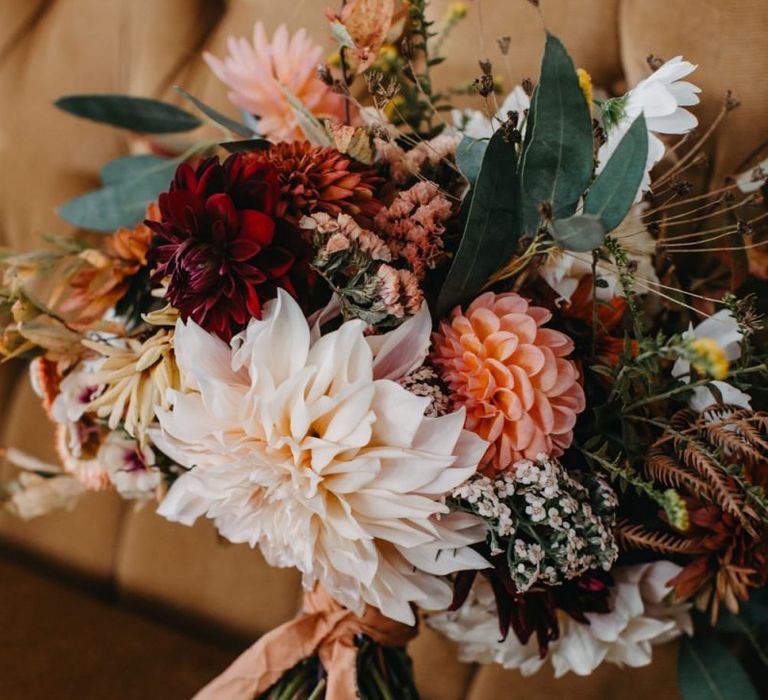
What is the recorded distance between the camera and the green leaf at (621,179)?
0.39 meters

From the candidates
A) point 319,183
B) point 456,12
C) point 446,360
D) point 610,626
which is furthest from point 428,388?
point 456,12

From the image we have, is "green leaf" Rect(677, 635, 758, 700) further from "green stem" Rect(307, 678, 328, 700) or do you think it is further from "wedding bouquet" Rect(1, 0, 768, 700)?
"green stem" Rect(307, 678, 328, 700)

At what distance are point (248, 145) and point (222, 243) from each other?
0.13 metres

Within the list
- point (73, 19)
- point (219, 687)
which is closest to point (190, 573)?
point (219, 687)

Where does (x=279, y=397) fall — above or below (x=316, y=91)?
below

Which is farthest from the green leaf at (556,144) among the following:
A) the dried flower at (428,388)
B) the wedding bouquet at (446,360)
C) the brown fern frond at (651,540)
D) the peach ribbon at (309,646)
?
the peach ribbon at (309,646)

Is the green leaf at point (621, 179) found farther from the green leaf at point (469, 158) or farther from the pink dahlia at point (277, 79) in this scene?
the pink dahlia at point (277, 79)

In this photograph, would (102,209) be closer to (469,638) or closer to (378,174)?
(378,174)

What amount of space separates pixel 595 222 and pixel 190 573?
2.28 feet

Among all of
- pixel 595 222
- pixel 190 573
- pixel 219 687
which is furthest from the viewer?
pixel 190 573

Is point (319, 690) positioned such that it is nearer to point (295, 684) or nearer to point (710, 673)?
point (295, 684)

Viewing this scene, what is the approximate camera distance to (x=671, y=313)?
1.85 feet

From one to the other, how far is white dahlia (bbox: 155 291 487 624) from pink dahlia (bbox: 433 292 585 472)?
0.02m

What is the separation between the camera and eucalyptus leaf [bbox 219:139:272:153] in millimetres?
507
